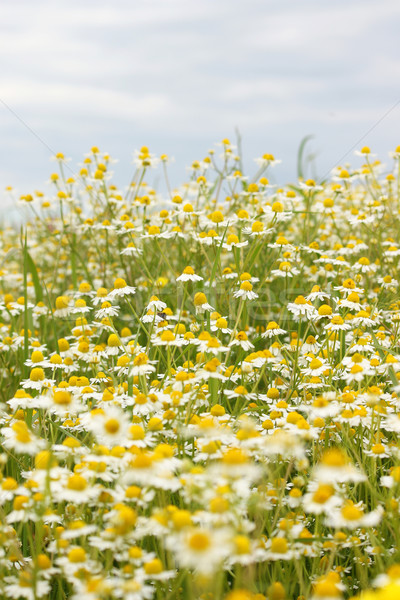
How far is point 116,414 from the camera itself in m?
1.82

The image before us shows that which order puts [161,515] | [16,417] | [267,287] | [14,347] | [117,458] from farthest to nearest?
[267,287] < [14,347] < [16,417] < [117,458] < [161,515]

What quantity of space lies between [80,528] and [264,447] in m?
0.61

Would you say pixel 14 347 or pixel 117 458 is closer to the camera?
pixel 117 458

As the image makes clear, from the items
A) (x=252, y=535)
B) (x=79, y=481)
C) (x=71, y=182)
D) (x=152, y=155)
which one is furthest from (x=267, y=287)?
(x=79, y=481)

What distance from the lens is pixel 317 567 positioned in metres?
2.06

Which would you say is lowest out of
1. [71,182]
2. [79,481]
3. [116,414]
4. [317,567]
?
[317,567]

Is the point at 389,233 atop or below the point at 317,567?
atop

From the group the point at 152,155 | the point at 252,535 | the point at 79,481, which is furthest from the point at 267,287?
the point at 79,481

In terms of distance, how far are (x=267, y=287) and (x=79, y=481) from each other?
3302mm

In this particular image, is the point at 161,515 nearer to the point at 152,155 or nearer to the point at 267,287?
the point at 267,287

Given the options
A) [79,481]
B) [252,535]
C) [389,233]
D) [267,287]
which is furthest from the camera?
[389,233]

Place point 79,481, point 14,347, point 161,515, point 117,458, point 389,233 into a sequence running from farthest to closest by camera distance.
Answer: point 389,233, point 14,347, point 117,458, point 79,481, point 161,515

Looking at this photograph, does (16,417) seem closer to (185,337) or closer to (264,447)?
(185,337)

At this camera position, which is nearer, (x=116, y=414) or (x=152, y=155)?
(x=116, y=414)
